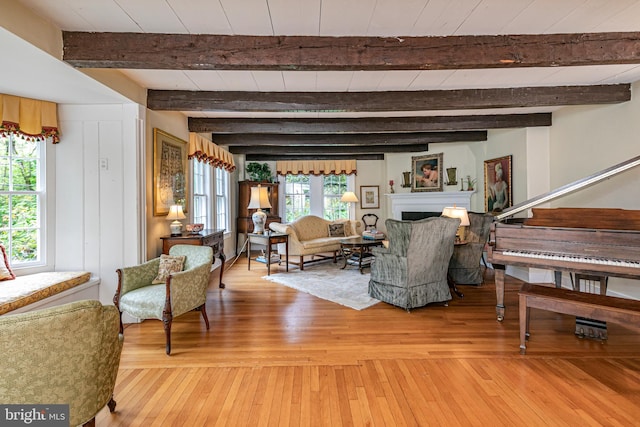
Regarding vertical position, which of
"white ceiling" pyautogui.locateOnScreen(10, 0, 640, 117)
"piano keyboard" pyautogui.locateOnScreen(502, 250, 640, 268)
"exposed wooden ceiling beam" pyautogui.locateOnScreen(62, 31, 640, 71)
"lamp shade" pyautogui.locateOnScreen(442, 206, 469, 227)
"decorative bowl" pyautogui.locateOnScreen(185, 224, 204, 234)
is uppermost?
"white ceiling" pyautogui.locateOnScreen(10, 0, 640, 117)

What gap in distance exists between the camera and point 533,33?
7.07ft

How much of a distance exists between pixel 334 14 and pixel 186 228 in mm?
2992

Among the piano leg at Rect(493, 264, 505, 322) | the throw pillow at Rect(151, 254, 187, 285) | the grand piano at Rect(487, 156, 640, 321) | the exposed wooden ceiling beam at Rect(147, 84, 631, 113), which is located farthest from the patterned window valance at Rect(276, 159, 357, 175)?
the piano leg at Rect(493, 264, 505, 322)

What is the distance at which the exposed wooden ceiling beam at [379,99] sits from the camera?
3240 mm

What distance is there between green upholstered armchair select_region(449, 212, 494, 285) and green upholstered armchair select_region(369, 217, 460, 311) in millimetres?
863

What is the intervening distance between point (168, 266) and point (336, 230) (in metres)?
3.77

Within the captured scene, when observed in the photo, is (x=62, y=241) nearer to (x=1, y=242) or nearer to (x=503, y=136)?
(x=1, y=242)

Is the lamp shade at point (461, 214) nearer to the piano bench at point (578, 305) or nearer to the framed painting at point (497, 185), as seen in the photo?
the framed painting at point (497, 185)

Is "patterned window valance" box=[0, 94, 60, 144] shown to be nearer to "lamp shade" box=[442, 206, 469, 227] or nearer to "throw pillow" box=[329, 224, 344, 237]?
"throw pillow" box=[329, 224, 344, 237]

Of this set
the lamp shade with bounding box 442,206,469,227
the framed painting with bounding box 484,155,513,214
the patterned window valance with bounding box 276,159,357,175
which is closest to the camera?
the lamp shade with bounding box 442,206,469,227

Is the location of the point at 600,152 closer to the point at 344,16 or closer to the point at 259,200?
the point at 344,16

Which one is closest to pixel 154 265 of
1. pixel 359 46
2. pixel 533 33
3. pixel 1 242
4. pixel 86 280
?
pixel 86 280

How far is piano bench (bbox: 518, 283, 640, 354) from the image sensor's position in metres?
2.06

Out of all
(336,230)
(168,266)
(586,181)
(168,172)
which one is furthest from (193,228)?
(586,181)
